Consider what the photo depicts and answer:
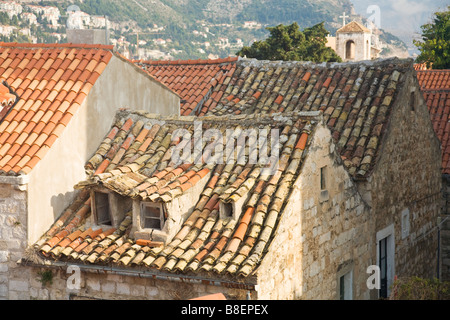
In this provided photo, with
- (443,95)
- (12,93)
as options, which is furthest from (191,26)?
(12,93)

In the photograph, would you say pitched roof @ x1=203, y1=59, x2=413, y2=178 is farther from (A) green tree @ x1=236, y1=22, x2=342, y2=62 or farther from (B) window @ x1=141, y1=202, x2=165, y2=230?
(A) green tree @ x1=236, y1=22, x2=342, y2=62

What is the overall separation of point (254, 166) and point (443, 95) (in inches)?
445

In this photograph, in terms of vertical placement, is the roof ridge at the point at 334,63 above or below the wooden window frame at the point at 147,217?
above

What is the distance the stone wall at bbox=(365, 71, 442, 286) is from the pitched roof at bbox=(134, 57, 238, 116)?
4546 mm

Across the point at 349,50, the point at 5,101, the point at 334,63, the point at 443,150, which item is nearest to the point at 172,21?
the point at 349,50

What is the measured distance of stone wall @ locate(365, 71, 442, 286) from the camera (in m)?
14.2

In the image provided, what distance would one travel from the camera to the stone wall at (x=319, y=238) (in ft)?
33.6

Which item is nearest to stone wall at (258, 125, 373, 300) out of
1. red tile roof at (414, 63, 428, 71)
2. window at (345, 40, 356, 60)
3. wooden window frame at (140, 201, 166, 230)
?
wooden window frame at (140, 201, 166, 230)

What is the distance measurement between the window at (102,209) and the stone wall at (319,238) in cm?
281

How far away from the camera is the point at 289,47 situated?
40.2 meters

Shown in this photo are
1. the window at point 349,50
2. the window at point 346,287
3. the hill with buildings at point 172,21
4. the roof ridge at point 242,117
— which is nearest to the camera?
the roof ridge at point 242,117

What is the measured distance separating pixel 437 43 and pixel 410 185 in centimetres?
3594

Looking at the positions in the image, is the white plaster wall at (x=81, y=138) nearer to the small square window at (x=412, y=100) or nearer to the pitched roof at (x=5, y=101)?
the pitched roof at (x=5, y=101)

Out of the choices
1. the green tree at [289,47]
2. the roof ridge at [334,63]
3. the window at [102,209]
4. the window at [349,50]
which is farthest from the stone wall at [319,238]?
the window at [349,50]
